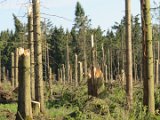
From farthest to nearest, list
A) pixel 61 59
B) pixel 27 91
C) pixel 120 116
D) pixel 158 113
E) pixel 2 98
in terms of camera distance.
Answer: pixel 61 59 → pixel 2 98 → pixel 158 113 → pixel 120 116 → pixel 27 91

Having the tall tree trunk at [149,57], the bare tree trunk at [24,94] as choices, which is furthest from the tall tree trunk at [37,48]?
the bare tree trunk at [24,94]

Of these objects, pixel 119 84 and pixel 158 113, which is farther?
pixel 119 84

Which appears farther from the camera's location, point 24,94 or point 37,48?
point 37,48

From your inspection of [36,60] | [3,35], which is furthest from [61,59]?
[36,60]

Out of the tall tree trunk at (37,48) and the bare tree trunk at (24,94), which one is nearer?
the bare tree trunk at (24,94)

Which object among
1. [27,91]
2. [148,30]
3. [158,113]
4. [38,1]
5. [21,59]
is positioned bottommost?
[158,113]

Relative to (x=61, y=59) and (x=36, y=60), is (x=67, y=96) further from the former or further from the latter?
(x=61, y=59)

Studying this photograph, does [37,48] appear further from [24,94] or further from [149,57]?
[24,94]

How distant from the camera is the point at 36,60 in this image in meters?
12.9

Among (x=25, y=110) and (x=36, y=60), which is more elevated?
(x=36, y=60)

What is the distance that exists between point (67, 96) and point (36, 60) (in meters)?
4.78

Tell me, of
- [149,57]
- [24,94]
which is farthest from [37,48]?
[24,94]

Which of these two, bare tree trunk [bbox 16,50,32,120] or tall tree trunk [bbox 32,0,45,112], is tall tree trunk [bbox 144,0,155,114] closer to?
tall tree trunk [bbox 32,0,45,112]

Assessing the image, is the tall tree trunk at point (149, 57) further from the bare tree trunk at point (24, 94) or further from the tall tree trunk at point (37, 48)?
the bare tree trunk at point (24, 94)
